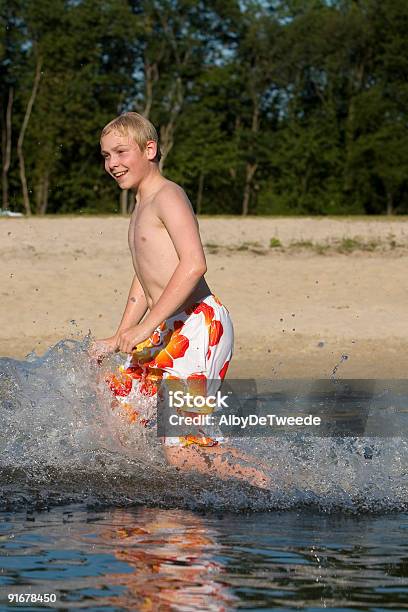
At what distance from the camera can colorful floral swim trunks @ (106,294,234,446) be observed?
5.52 m

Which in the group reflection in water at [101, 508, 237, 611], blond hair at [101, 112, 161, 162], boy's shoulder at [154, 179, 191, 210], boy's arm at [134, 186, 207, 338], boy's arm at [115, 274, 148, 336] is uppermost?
blond hair at [101, 112, 161, 162]

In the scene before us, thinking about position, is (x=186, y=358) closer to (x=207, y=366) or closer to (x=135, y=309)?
(x=207, y=366)

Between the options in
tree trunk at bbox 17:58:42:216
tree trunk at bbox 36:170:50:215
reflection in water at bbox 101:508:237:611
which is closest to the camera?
reflection in water at bbox 101:508:237:611

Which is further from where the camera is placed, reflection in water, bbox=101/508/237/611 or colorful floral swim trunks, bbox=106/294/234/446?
colorful floral swim trunks, bbox=106/294/234/446

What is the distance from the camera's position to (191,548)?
16.7 feet

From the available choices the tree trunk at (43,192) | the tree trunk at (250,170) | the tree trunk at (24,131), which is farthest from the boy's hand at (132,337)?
the tree trunk at (250,170)

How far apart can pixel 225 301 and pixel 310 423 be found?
22.4 ft

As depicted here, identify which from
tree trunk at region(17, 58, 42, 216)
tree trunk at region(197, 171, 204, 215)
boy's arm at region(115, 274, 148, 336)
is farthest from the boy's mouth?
tree trunk at region(197, 171, 204, 215)

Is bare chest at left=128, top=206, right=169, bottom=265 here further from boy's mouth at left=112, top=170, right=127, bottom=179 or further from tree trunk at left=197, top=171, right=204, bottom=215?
tree trunk at left=197, top=171, right=204, bottom=215

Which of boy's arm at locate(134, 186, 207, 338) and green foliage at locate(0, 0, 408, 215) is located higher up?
green foliage at locate(0, 0, 408, 215)

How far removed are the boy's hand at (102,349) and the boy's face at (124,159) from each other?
72 centimetres

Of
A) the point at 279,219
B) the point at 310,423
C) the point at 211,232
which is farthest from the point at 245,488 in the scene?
the point at 279,219

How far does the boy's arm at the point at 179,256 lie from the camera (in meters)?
5.35

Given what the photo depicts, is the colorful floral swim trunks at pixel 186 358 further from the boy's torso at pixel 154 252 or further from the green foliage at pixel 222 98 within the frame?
the green foliage at pixel 222 98
